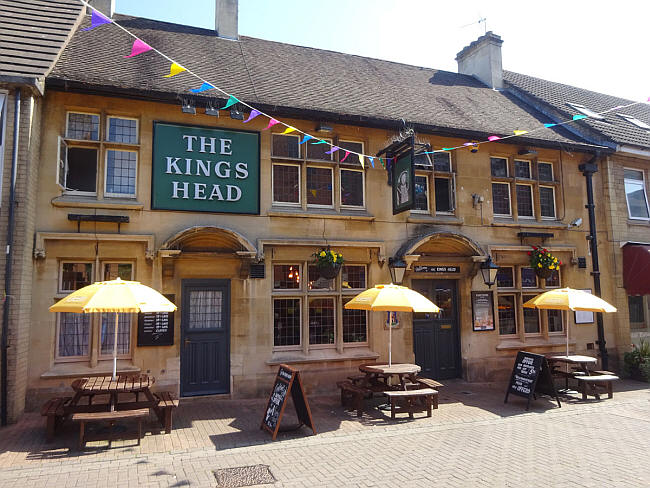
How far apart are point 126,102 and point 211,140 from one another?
1829 millimetres

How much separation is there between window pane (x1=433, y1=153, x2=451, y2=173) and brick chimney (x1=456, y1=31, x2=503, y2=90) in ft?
22.6

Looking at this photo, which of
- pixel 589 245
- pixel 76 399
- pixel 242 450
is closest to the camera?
pixel 242 450

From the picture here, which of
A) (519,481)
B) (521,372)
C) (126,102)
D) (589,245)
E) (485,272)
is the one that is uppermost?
(126,102)

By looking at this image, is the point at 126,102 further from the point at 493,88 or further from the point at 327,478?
the point at 493,88

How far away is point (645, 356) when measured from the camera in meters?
12.4

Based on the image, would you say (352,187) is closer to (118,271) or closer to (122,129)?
(122,129)

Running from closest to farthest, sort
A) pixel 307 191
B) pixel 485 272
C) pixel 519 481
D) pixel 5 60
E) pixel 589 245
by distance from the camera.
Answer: pixel 519 481 → pixel 5 60 → pixel 307 191 → pixel 485 272 → pixel 589 245

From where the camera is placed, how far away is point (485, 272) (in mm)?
11695

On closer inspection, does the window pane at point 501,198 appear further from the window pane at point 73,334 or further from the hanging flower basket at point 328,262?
the window pane at point 73,334

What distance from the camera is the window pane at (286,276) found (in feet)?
33.8

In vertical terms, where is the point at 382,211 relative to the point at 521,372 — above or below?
above

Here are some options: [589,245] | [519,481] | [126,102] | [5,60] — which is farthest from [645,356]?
[5,60]

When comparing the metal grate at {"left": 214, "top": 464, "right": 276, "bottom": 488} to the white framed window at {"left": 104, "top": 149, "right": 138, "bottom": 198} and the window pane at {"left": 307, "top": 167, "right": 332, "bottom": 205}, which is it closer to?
the white framed window at {"left": 104, "top": 149, "right": 138, "bottom": 198}

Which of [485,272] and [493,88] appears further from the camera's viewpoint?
[493,88]
